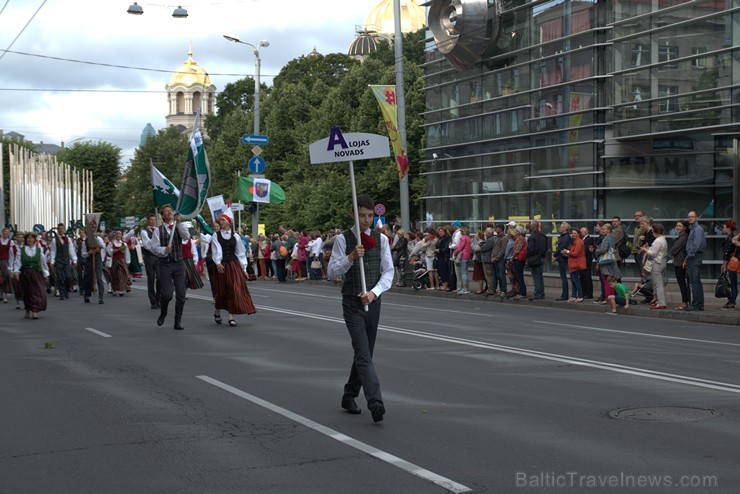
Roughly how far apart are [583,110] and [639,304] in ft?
22.6

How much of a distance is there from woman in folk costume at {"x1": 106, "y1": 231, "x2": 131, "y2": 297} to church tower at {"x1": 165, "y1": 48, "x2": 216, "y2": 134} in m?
144

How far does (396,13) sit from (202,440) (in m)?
24.6

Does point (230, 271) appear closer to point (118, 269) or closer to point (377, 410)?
point (377, 410)

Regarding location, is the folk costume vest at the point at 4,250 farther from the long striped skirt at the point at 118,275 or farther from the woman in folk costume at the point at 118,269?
the long striped skirt at the point at 118,275

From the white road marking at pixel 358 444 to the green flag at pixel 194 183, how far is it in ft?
27.6

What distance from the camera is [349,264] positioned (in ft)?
27.7

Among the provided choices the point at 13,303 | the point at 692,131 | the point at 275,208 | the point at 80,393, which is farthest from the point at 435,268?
the point at 275,208

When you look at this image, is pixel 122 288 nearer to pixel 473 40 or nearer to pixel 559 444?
pixel 473 40

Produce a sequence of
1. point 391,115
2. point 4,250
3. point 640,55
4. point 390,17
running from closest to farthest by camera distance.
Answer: point 640,55
point 4,250
point 391,115
point 390,17

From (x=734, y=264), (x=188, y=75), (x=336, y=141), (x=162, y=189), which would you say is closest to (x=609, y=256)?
(x=734, y=264)

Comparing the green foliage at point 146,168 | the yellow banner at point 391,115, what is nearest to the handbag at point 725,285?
the yellow banner at point 391,115

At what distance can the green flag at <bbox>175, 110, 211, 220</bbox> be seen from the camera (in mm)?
18203

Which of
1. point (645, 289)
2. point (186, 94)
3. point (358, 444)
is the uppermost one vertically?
point (186, 94)

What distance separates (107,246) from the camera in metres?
27.8
